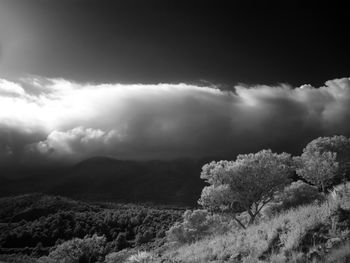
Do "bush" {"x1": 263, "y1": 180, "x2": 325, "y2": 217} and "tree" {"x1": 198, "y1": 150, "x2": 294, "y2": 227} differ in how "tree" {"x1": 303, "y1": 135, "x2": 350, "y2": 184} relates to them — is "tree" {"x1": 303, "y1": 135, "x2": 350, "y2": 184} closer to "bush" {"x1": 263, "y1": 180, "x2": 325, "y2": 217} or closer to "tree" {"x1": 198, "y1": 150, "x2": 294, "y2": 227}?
"bush" {"x1": 263, "y1": 180, "x2": 325, "y2": 217}

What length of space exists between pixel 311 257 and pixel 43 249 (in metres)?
169

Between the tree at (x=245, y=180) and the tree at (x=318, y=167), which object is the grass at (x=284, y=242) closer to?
the tree at (x=245, y=180)

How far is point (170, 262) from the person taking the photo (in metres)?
18.3

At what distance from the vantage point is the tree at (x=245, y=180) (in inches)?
1828

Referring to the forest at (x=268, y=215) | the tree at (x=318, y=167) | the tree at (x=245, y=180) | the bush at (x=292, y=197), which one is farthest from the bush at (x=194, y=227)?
the tree at (x=245, y=180)

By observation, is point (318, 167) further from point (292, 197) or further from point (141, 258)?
point (141, 258)

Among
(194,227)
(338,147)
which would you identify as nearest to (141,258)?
(338,147)

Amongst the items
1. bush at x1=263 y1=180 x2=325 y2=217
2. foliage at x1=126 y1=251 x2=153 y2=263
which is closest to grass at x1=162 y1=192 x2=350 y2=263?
foliage at x1=126 y1=251 x2=153 y2=263

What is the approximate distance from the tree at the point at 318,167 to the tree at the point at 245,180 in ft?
14.8

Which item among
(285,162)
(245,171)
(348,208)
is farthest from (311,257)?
(285,162)

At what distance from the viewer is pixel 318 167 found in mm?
49875

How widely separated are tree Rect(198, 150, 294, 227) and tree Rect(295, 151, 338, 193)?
4512 mm

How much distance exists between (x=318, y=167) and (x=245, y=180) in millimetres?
11588

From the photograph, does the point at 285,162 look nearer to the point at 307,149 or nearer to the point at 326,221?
the point at 307,149
